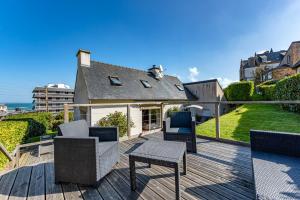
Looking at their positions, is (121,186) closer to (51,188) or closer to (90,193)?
(90,193)

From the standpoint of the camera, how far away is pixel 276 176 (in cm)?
139

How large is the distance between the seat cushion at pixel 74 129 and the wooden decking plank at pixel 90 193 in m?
0.84

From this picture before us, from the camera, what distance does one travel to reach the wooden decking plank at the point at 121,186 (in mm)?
1810

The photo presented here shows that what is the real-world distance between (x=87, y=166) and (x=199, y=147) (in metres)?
2.60

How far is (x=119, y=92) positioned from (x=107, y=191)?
8.12 metres

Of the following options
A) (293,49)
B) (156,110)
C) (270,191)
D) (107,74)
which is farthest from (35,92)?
(293,49)

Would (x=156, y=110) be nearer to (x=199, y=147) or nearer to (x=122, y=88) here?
(x=122, y=88)

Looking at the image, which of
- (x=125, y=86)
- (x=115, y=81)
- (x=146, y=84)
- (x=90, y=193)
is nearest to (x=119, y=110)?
(x=125, y=86)

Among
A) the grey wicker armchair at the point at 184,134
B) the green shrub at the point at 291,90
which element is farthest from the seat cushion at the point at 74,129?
the green shrub at the point at 291,90

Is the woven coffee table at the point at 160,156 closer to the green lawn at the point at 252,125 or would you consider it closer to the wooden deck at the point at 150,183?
the wooden deck at the point at 150,183

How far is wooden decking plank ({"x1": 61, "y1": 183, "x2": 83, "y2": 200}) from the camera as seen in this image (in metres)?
1.83

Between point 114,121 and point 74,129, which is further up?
point 74,129

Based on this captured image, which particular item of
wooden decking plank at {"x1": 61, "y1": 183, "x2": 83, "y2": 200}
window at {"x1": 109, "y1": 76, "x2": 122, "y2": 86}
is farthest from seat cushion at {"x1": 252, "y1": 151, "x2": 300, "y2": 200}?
window at {"x1": 109, "y1": 76, "x2": 122, "y2": 86}

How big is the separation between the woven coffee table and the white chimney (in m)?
9.11
